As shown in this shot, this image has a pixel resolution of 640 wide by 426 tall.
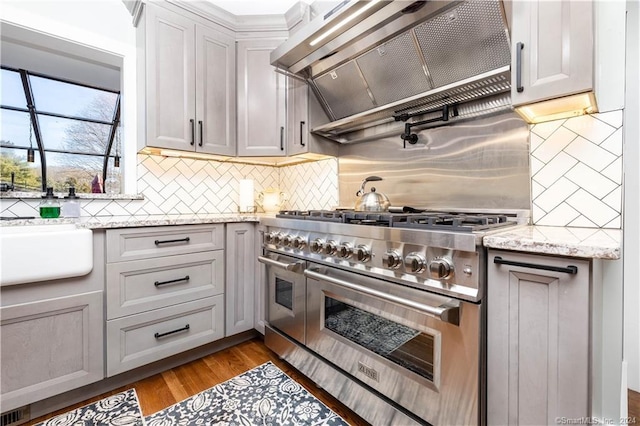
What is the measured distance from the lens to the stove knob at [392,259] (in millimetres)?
1194

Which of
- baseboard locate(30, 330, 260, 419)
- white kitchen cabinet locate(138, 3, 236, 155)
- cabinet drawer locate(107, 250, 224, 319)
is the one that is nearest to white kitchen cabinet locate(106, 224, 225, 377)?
cabinet drawer locate(107, 250, 224, 319)

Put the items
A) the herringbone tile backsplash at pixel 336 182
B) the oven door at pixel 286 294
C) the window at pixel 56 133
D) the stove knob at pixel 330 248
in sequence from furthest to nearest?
the window at pixel 56 133 < the oven door at pixel 286 294 < the stove knob at pixel 330 248 < the herringbone tile backsplash at pixel 336 182

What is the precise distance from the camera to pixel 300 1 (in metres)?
2.10

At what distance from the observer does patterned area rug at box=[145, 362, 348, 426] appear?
140 centimetres

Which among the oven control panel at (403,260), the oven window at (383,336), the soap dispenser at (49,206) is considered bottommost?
the oven window at (383,336)

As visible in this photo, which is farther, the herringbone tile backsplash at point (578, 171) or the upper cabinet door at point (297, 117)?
the upper cabinet door at point (297, 117)

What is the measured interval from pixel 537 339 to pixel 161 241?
1.87 meters

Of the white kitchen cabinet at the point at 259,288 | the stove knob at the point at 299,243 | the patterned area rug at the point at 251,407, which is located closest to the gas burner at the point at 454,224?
the stove knob at the point at 299,243

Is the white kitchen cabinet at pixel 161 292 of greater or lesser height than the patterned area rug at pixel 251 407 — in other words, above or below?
above

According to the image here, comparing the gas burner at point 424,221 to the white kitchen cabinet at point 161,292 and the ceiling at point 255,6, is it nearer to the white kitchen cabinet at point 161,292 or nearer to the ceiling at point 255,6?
the white kitchen cabinet at point 161,292

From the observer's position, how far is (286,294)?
6.12 feet

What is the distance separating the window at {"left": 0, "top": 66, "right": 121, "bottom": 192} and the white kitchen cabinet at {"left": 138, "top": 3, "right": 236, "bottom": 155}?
69cm

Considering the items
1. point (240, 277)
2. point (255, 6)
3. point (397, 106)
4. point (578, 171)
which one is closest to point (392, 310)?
point (578, 171)

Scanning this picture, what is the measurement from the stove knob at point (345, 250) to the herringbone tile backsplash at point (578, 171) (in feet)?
3.02
